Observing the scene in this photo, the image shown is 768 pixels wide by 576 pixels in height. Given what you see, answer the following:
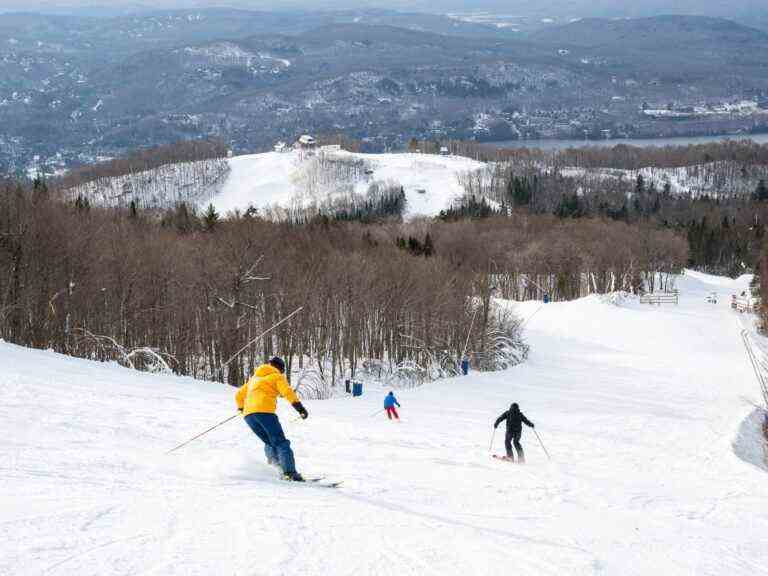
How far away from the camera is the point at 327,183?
17262cm

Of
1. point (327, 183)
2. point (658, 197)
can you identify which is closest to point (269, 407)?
point (658, 197)

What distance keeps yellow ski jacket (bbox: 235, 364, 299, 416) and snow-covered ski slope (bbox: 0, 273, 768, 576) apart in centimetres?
72

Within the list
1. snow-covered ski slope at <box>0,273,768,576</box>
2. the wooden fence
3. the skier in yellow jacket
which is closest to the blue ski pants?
the skier in yellow jacket

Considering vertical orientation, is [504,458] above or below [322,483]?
below


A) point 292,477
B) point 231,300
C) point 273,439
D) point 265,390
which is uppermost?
point 265,390

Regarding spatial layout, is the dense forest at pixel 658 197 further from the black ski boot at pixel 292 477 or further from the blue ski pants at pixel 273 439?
the black ski boot at pixel 292 477

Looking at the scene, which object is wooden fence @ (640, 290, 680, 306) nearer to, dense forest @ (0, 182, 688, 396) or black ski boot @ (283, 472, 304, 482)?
dense forest @ (0, 182, 688, 396)

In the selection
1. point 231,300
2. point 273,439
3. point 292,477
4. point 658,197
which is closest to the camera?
point 292,477

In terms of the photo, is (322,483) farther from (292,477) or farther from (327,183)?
(327,183)

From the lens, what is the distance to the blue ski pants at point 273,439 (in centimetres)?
1091

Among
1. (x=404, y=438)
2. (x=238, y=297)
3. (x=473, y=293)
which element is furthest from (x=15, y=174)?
(x=404, y=438)

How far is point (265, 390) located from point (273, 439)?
70 centimetres

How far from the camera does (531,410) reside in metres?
25.7

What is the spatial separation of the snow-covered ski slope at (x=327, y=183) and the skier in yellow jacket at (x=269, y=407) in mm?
143677
